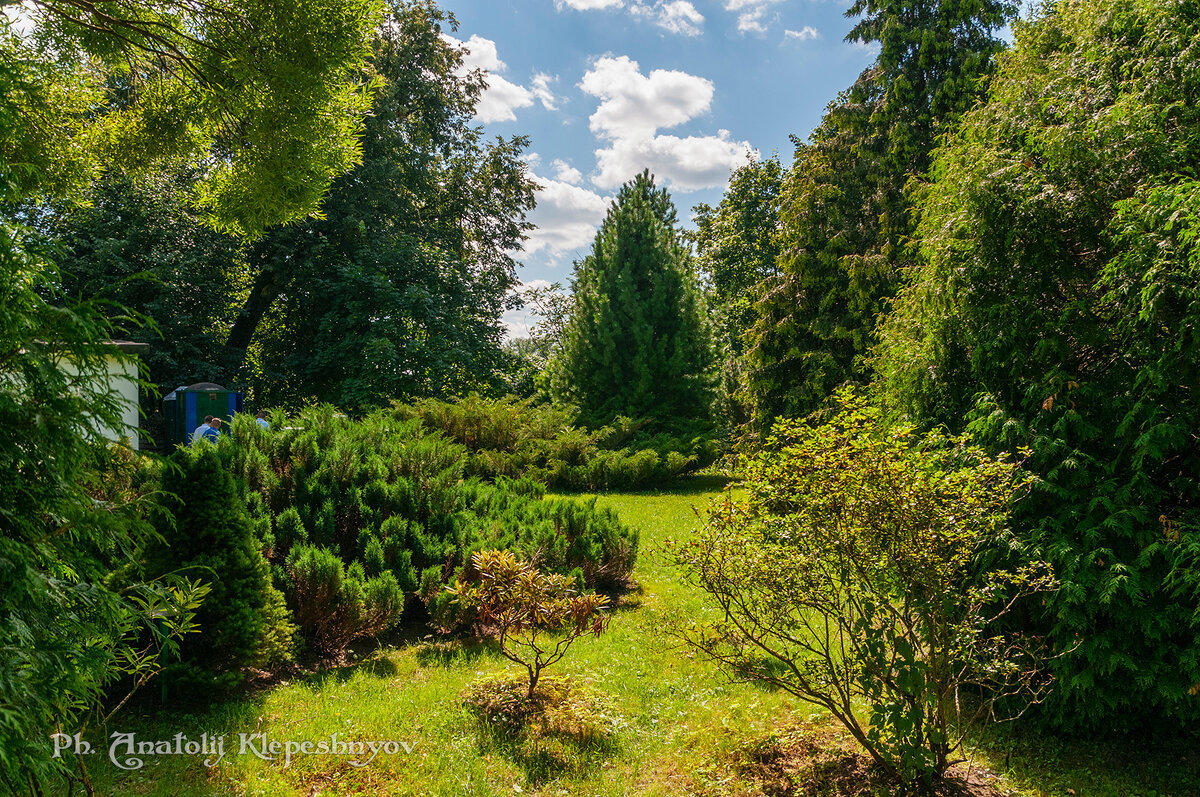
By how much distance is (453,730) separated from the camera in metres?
4.18

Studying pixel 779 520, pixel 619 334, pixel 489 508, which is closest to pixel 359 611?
pixel 489 508

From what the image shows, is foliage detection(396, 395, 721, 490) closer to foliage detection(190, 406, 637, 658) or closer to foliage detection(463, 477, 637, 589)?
foliage detection(463, 477, 637, 589)

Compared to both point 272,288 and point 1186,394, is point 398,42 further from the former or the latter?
point 1186,394

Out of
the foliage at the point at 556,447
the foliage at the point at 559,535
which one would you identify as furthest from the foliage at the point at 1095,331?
the foliage at the point at 556,447

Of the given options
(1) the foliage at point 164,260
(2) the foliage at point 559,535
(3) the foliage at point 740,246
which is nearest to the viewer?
(2) the foliage at point 559,535

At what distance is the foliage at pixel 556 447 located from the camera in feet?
47.0

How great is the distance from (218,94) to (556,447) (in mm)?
10750

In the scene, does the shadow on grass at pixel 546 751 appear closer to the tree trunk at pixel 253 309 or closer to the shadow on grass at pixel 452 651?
the shadow on grass at pixel 452 651

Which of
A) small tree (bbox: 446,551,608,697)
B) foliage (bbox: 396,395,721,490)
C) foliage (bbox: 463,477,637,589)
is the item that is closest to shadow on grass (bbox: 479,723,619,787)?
small tree (bbox: 446,551,608,697)

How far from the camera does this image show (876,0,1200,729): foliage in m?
3.79

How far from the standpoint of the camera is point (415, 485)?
7.33 metres

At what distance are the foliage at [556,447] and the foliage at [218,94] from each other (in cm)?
754

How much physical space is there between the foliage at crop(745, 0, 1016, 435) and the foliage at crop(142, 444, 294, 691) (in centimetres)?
1180

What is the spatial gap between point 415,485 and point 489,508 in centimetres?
107
